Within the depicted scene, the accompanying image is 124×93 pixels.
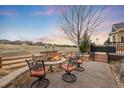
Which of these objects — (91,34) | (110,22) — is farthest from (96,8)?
(91,34)

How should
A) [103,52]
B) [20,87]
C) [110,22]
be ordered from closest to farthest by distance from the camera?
[20,87]
[110,22]
[103,52]

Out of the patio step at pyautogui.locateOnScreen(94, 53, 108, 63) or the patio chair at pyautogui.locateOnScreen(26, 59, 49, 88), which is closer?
the patio chair at pyautogui.locateOnScreen(26, 59, 49, 88)

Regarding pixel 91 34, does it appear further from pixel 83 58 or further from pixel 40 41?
pixel 40 41

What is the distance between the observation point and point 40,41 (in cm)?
466

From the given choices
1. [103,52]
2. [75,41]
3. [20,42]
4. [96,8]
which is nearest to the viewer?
[20,42]

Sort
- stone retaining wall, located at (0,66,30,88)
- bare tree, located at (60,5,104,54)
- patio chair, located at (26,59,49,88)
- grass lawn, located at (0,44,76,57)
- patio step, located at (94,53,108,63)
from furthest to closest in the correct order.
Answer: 1. patio step, located at (94,53,108,63)
2. bare tree, located at (60,5,104,54)
3. grass lawn, located at (0,44,76,57)
4. patio chair, located at (26,59,49,88)
5. stone retaining wall, located at (0,66,30,88)

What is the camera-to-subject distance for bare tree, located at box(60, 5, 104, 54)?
17.4 feet

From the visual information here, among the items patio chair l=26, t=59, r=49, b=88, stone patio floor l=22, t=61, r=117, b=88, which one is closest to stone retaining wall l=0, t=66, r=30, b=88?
stone patio floor l=22, t=61, r=117, b=88

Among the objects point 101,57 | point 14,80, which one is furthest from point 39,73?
point 101,57

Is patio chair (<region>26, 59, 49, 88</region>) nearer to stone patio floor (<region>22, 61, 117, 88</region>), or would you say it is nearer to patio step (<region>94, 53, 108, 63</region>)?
stone patio floor (<region>22, 61, 117, 88</region>)

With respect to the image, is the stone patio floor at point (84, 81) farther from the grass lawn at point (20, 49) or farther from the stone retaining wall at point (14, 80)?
the grass lawn at point (20, 49)

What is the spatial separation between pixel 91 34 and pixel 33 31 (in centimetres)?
228
